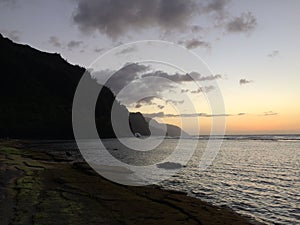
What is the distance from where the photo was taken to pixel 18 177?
27734 millimetres

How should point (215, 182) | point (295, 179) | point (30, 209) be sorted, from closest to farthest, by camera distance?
point (30, 209)
point (215, 182)
point (295, 179)

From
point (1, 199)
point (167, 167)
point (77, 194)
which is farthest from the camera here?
point (167, 167)

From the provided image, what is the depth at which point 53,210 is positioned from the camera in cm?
1741

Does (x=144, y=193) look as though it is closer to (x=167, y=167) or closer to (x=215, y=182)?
(x=215, y=182)

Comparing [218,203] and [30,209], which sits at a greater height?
[30,209]

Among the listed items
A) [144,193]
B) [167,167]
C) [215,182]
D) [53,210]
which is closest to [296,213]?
[144,193]

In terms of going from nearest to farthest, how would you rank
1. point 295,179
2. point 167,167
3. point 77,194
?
point 77,194 < point 295,179 < point 167,167

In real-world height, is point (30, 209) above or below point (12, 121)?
below

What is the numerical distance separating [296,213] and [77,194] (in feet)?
60.1

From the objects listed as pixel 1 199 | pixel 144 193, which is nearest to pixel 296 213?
pixel 144 193

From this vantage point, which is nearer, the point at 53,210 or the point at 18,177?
the point at 53,210

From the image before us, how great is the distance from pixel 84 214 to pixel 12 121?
198 m

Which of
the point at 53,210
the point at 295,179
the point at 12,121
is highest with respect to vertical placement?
the point at 12,121

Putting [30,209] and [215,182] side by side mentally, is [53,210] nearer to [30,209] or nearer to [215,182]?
[30,209]
